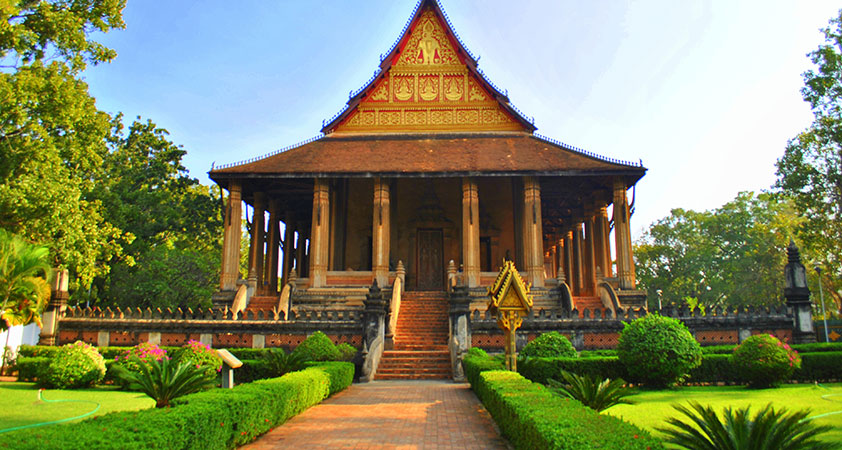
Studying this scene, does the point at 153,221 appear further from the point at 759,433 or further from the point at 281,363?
the point at 759,433

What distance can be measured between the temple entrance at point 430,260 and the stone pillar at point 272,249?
274 inches

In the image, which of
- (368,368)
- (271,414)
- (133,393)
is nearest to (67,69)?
(133,393)

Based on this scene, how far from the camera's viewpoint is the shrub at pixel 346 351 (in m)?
14.5

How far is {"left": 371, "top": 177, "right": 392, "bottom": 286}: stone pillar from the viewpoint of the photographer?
23.1 m

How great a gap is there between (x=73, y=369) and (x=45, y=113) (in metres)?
8.07

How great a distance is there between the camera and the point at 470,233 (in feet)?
77.1

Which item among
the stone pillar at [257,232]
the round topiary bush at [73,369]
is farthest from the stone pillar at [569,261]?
the round topiary bush at [73,369]

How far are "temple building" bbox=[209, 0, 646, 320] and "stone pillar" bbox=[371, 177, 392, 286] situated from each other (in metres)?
0.04

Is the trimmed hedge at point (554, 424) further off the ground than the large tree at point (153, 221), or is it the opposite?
the large tree at point (153, 221)

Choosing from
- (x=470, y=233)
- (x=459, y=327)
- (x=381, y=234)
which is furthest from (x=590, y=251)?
(x=459, y=327)

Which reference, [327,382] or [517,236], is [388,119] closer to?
[517,236]

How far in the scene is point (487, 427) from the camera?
8.14 metres

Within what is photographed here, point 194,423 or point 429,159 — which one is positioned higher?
point 429,159

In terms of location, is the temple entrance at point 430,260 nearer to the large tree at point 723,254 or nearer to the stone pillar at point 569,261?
the stone pillar at point 569,261
